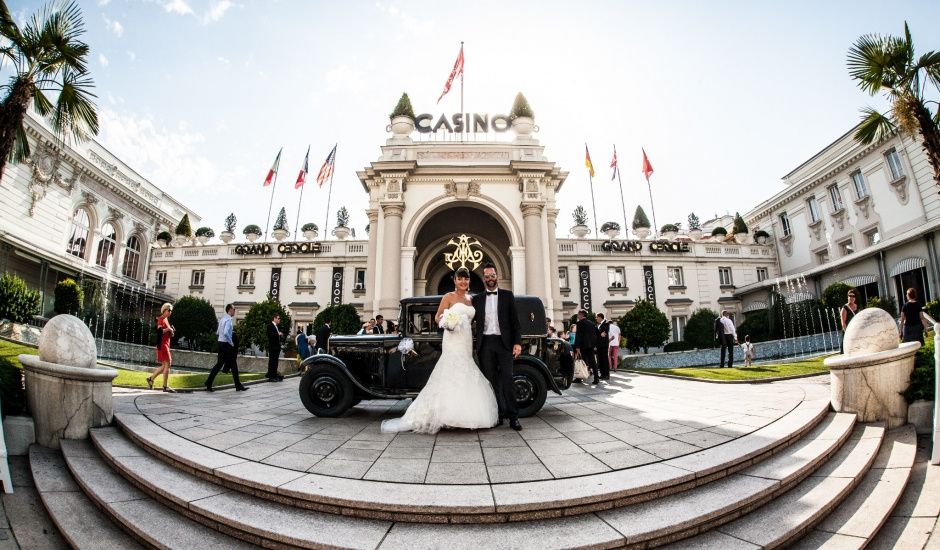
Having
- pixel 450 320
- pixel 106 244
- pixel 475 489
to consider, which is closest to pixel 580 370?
pixel 450 320

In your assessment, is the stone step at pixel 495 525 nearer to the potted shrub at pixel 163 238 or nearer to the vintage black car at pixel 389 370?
the vintage black car at pixel 389 370

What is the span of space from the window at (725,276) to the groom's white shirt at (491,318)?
30.7 m

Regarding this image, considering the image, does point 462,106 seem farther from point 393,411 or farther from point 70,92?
point 393,411

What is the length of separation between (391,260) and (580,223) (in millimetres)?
19361

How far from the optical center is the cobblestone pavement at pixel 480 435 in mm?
3617

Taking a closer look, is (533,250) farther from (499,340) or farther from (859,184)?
(859,184)

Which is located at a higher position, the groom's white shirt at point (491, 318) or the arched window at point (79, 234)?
the arched window at point (79, 234)

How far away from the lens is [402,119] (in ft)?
75.3

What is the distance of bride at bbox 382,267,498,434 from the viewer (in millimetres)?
5008

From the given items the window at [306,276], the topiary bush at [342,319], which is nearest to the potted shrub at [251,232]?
the window at [306,276]

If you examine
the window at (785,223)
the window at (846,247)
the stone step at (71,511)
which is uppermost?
the window at (785,223)

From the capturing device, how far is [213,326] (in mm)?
24984

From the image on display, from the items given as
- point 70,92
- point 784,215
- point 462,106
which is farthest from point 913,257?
point 70,92

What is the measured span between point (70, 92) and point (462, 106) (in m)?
17.9
